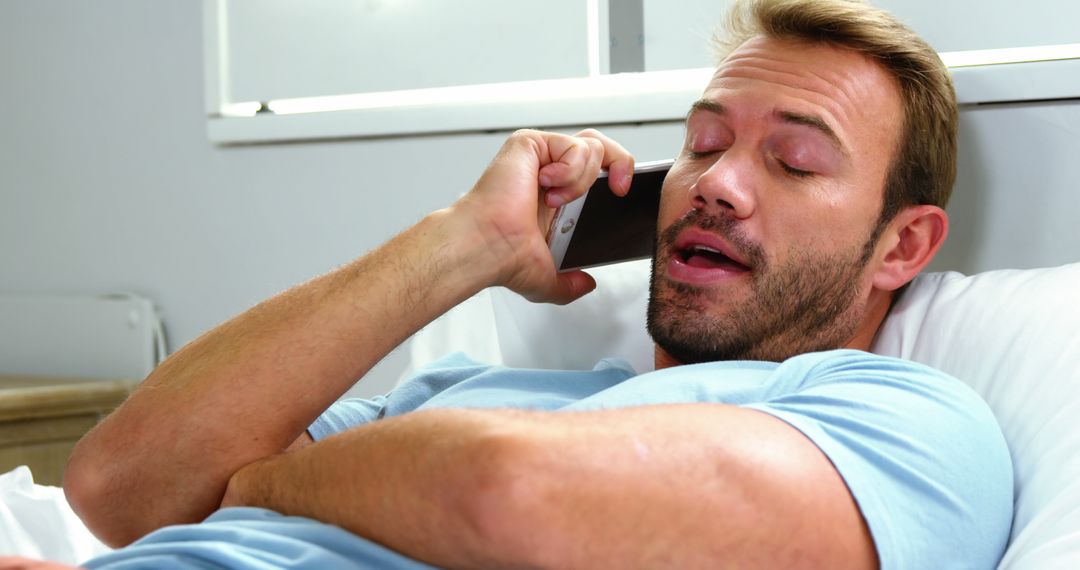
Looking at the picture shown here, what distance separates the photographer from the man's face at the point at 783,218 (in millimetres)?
1251

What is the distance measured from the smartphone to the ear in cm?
26

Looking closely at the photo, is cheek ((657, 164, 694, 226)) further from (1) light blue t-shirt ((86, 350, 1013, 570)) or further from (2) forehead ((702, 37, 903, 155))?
(1) light blue t-shirt ((86, 350, 1013, 570))

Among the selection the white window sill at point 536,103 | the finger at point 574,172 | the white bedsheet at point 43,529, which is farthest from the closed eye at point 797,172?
A: the white bedsheet at point 43,529

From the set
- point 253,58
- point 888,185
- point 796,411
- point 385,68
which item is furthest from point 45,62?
point 796,411

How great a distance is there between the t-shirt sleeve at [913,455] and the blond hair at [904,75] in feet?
1.16

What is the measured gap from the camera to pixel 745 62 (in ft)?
4.48

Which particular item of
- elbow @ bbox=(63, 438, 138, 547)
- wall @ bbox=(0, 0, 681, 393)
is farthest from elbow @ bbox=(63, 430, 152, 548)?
wall @ bbox=(0, 0, 681, 393)

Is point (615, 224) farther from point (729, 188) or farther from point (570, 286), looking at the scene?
point (729, 188)

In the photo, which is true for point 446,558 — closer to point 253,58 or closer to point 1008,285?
point 1008,285

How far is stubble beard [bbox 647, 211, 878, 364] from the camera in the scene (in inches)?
49.3

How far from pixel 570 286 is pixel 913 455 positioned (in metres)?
0.61

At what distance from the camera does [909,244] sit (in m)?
1.35

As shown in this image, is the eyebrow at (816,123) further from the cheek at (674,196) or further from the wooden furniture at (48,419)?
the wooden furniture at (48,419)

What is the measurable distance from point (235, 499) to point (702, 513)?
47 cm
